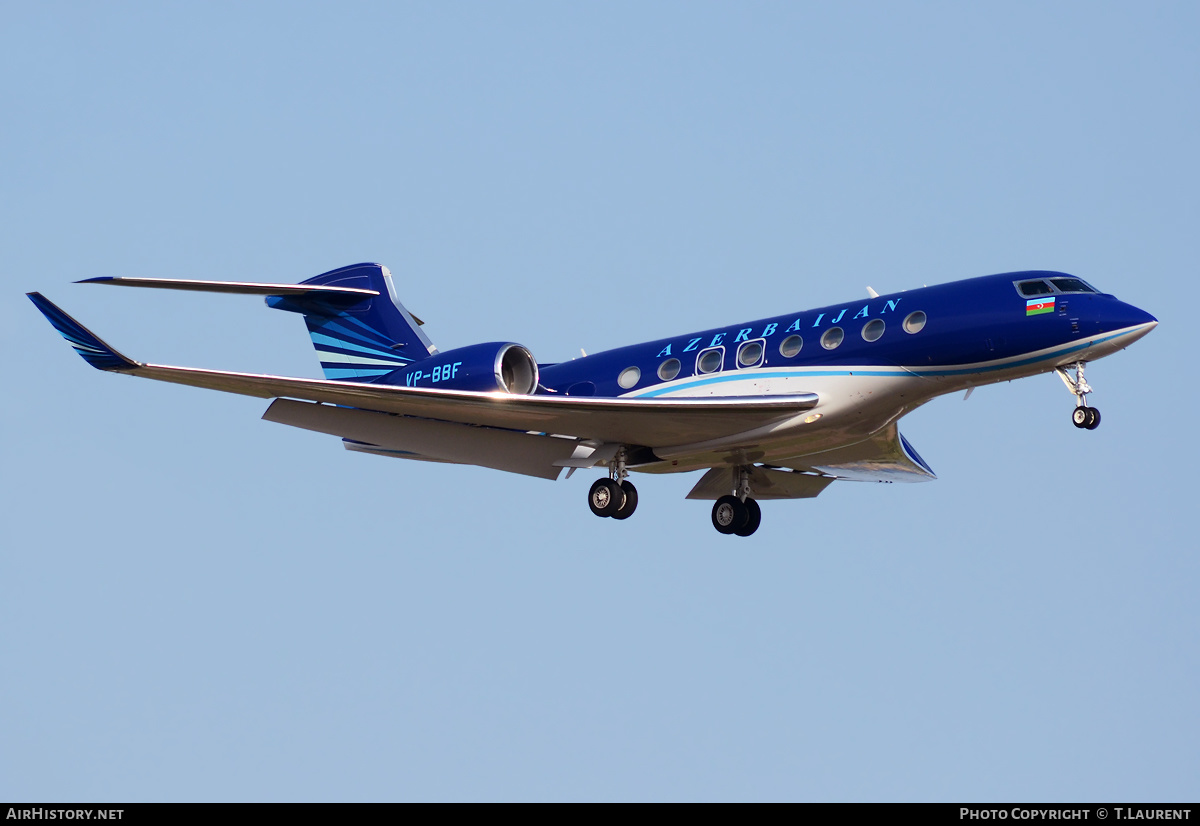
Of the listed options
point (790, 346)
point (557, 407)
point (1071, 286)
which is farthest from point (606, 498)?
point (1071, 286)

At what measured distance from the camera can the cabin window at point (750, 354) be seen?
20.8m

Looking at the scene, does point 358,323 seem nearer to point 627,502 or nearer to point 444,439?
point 444,439

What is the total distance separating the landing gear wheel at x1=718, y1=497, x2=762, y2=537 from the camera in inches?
910

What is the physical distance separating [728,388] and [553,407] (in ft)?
8.23

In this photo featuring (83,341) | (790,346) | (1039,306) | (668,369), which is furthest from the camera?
(668,369)

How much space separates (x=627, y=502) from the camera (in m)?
21.5

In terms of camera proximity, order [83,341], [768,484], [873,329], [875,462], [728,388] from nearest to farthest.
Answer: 1. [83,341]
2. [873,329]
3. [728,388]
4. [875,462]
5. [768,484]

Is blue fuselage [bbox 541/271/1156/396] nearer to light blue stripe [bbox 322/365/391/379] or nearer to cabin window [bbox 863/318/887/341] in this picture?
cabin window [bbox 863/318/887/341]

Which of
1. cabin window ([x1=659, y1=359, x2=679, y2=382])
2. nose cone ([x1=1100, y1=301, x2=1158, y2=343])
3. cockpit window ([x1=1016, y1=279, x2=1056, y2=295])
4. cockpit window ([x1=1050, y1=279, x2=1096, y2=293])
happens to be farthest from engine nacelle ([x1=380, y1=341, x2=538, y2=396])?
nose cone ([x1=1100, y1=301, x2=1158, y2=343])

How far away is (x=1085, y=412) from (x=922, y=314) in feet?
8.22

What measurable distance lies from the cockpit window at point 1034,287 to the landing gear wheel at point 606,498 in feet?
20.7

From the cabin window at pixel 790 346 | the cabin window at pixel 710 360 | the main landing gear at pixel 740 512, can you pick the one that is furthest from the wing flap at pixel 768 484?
the cabin window at pixel 790 346

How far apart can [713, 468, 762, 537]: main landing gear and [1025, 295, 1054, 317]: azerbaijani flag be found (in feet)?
18.3
